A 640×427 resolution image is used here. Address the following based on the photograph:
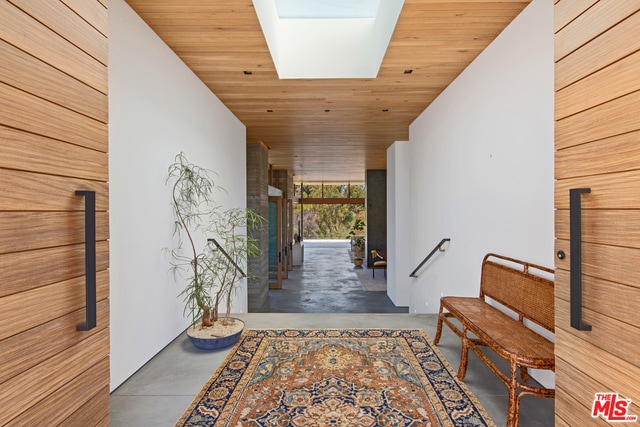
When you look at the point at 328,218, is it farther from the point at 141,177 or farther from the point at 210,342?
the point at 141,177

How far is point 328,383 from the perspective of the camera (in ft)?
7.90

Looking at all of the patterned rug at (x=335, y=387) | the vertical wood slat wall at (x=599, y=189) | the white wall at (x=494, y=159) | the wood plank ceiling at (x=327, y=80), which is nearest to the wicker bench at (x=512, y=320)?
the white wall at (x=494, y=159)

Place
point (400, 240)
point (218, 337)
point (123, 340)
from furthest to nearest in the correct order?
point (400, 240)
point (218, 337)
point (123, 340)

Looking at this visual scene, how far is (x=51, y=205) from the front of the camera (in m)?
1.07

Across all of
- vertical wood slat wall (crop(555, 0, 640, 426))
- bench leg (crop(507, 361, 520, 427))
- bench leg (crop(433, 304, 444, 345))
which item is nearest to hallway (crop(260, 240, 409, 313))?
bench leg (crop(433, 304, 444, 345))

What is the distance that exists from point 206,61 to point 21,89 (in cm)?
259

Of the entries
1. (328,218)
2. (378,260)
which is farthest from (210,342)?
(328,218)

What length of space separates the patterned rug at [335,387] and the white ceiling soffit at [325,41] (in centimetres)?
279

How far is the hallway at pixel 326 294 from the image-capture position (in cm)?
691

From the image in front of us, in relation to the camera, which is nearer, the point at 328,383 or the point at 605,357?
the point at 605,357

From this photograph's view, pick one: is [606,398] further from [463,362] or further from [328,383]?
[328,383]

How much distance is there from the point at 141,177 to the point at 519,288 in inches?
114

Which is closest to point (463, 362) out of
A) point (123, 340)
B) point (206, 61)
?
point (123, 340)

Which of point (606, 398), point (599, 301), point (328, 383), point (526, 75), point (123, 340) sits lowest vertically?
point (328, 383)
